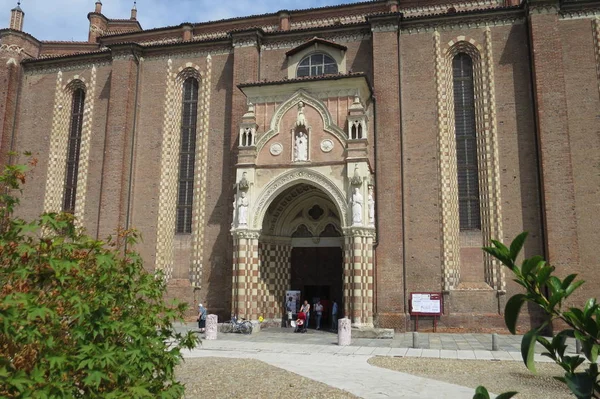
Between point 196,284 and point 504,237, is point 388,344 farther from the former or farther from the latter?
point 196,284

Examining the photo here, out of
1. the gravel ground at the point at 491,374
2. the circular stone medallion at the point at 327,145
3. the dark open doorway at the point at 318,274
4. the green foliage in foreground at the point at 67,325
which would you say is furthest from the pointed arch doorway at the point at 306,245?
the green foliage in foreground at the point at 67,325

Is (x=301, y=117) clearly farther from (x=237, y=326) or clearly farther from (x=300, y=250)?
(x=237, y=326)

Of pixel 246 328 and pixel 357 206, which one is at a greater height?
pixel 357 206

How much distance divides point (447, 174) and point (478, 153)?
164 centimetres

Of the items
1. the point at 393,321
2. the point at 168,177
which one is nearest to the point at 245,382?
the point at 393,321

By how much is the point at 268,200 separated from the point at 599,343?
19.8m

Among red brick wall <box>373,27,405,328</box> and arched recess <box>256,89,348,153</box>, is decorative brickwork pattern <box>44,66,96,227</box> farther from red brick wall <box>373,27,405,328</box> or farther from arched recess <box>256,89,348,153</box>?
red brick wall <box>373,27,405,328</box>

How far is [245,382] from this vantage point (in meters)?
10.4

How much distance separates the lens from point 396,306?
2094 cm

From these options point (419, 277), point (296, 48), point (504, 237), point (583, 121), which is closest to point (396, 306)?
point (419, 277)

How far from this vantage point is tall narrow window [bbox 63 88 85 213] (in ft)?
88.6

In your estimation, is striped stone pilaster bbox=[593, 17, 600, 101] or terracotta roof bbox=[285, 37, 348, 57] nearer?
striped stone pilaster bbox=[593, 17, 600, 101]

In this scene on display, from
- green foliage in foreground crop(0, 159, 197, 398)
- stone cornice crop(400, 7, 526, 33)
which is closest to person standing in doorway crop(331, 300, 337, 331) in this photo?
stone cornice crop(400, 7, 526, 33)

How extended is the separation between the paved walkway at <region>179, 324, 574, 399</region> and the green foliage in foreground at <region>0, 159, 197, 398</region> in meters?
5.43
